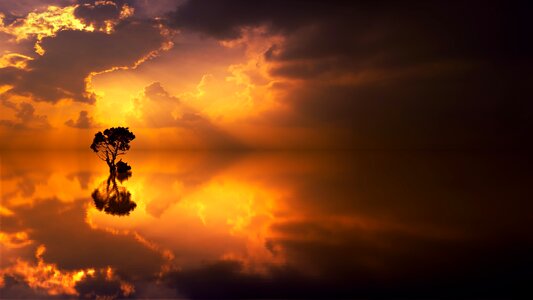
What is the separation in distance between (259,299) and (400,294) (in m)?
5.43

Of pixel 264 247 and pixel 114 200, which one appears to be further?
pixel 114 200

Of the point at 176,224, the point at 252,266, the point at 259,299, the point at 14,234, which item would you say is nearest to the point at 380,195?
the point at 176,224

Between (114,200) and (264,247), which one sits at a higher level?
(114,200)

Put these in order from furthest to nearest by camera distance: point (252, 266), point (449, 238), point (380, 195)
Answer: point (380, 195) → point (449, 238) → point (252, 266)

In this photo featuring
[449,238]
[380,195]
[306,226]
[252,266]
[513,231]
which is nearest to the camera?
[252,266]

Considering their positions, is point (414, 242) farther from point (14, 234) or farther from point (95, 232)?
point (14, 234)

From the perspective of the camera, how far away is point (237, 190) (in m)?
46.5

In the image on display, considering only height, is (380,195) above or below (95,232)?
above

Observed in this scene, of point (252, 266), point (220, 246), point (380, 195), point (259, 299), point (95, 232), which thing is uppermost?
point (380, 195)

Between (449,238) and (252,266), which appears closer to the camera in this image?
(252,266)

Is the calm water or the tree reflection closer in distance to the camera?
the calm water

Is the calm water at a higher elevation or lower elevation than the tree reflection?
lower

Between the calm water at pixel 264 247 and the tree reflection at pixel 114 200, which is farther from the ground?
the tree reflection at pixel 114 200

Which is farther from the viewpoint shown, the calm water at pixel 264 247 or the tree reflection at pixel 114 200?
the tree reflection at pixel 114 200
